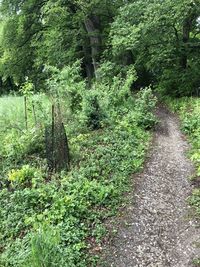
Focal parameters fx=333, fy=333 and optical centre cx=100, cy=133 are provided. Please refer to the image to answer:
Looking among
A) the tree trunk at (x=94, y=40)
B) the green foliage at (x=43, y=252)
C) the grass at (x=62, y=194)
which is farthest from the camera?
the tree trunk at (x=94, y=40)

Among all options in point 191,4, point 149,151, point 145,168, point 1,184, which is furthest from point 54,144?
point 191,4

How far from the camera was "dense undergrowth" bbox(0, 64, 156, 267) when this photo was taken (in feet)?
15.8

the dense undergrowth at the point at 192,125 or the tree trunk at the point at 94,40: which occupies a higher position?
the tree trunk at the point at 94,40

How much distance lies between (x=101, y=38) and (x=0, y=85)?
2046 cm

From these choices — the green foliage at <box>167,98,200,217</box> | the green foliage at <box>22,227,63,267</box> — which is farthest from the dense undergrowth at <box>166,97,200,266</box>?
the green foliage at <box>22,227,63,267</box>

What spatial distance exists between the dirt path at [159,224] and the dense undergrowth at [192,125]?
187 millimetres

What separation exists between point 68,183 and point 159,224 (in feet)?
6.11

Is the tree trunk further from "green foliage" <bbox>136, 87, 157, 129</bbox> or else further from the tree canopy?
"green foliage" <bbox>136, 87, 157, 129</bbox>

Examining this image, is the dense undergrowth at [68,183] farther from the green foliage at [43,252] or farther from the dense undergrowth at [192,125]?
the dense undergrowth at [192,125]

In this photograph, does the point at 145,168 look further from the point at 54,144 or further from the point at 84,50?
the point at 84,50

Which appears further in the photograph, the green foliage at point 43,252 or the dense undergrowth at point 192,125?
the dense undergrowth at point 192,125

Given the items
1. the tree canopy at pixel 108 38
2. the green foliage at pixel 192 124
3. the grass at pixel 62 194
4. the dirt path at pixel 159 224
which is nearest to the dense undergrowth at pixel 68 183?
the grass at pixel 62 194

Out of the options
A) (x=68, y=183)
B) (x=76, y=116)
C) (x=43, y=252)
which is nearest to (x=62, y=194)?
(x=68, y=183)

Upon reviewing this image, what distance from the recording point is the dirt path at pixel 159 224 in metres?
4.95
